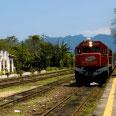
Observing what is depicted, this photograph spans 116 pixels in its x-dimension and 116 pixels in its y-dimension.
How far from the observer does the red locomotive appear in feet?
119

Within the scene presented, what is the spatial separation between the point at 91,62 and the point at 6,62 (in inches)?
1867

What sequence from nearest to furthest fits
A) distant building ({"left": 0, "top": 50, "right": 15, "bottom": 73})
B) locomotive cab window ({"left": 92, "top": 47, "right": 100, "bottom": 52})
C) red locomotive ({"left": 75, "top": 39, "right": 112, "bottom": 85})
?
red locomotive ({"left": 75, "top": 39, "right": 112, "bottom": 85}) → locomotive cab window ({"left": 92, "top": 47, "right": 100, "bottom": 52}) → distant building ({"left": 0, "top": 50, "right": 15, "bottom": 73})

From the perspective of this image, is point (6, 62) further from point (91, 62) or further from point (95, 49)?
point (91, 62)

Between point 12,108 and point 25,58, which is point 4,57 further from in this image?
point 12,108

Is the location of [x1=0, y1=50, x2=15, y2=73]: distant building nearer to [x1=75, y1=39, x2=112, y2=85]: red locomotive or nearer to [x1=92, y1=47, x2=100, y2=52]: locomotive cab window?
[x1=75, y1=39, x2=112, y2=85]: red locomotive

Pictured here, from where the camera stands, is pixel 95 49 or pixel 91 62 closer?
pixel 91 62

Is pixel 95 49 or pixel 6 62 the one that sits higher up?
pixel 95 49

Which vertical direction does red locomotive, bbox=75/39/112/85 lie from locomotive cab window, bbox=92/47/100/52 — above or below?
below

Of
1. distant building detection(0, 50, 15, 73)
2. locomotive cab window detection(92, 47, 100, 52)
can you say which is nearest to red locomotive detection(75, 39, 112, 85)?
locomotive cab window detection(92, 47, 100, 52)

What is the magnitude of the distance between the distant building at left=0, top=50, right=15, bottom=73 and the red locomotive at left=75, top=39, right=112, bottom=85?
41.0m

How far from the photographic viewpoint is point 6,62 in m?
82.2

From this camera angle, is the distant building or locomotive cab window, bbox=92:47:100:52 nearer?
locomotive cab window, bbox=92:47:100:52

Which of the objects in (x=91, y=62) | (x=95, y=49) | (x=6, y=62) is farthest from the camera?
(x=6, y=62)

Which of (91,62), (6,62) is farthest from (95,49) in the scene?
(6,62)
